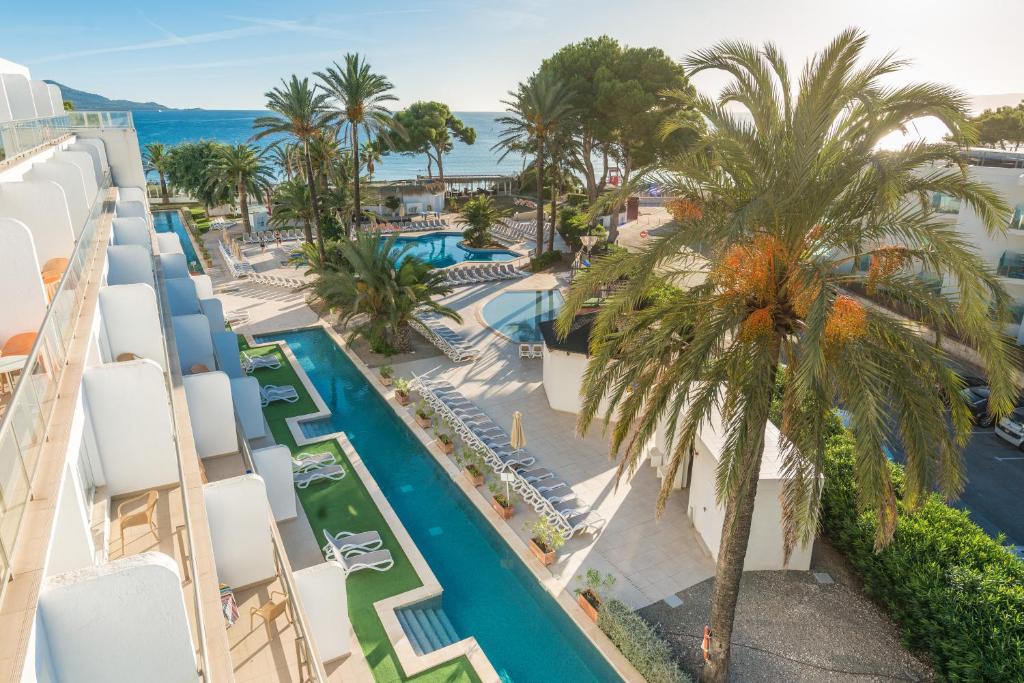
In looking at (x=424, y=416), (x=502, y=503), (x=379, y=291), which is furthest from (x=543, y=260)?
(x=502, y=503)

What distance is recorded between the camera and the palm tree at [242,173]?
4031cm

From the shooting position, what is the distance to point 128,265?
14586 mm

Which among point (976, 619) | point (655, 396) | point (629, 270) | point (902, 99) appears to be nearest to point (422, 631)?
point (655, 396)

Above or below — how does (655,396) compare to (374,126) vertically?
below

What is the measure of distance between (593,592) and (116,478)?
7.80 m

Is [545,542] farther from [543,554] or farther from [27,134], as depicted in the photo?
[27,134]

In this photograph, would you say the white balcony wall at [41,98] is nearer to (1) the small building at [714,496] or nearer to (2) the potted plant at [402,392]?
(2) the potted plant at [402,392]

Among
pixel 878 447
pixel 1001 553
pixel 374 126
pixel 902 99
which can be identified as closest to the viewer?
pixel 878 447

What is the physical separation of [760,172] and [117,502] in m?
9.99

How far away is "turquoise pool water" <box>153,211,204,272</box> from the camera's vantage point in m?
36.4

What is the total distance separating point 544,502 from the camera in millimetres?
13312

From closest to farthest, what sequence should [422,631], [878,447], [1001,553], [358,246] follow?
[878,447], [1001,553], [422,631], [358,246]

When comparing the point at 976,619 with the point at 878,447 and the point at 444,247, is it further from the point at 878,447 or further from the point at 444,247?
the point at 444,247

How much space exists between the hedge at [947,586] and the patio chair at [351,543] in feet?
29.3
